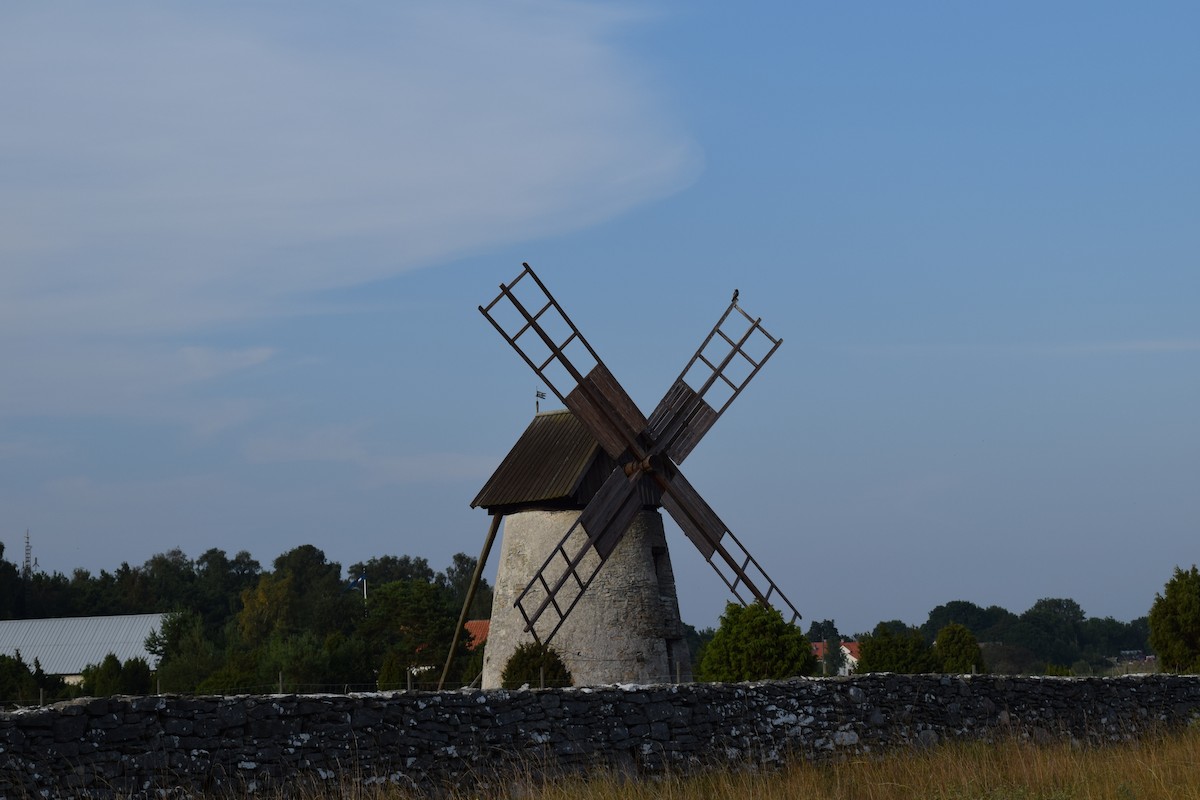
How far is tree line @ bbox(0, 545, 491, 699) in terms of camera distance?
113ft

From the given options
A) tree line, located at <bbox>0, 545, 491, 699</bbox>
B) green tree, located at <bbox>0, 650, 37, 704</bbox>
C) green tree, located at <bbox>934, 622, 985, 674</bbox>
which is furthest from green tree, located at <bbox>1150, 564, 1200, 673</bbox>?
green tree, located at <bbox>0, 650, 37, 704</bbox>

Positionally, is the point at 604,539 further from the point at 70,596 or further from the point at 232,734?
the point at 70,596

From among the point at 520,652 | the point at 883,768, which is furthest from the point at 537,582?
the point at 883,768

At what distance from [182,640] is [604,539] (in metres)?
30.6

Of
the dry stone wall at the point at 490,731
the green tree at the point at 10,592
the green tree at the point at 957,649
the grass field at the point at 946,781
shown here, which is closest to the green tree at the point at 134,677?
the green tree at the point at 957,649

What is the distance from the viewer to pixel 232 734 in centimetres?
1047

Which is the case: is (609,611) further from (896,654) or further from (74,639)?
(74,639)

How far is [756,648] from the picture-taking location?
2134 centimetres

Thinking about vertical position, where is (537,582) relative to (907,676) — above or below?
above

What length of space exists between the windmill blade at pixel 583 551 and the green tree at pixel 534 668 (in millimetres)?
277

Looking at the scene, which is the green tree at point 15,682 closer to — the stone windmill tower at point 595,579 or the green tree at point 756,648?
the stone windmill tower at point 595,579

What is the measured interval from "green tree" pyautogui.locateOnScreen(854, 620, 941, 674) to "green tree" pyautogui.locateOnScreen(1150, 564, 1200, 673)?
413 cm

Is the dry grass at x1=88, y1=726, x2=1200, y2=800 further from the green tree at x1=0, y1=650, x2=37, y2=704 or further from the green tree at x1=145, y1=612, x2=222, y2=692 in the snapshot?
the green tree at x1=145, y1=612, x2=222, y2=692

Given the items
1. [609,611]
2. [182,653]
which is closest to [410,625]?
[182,653]
